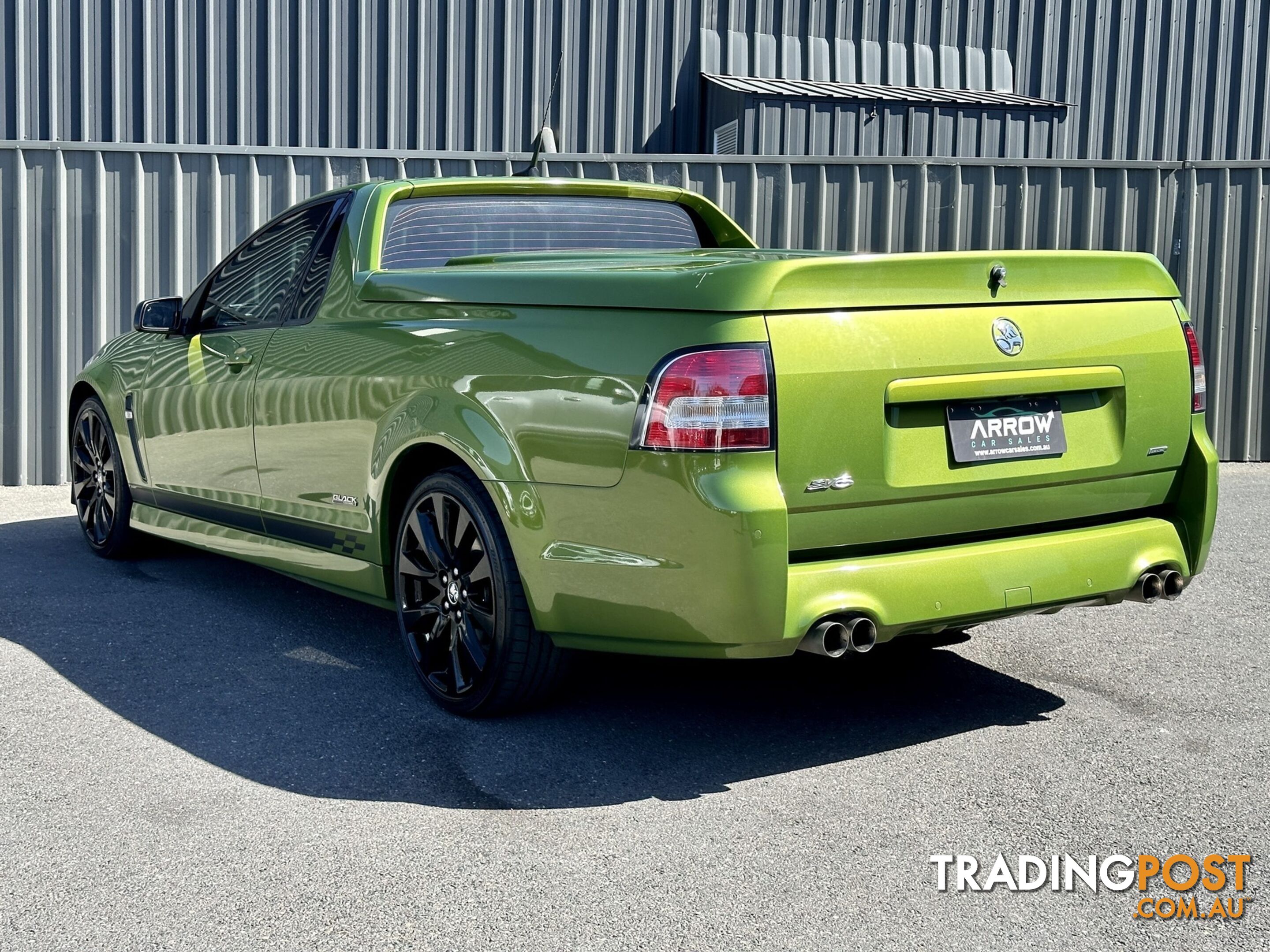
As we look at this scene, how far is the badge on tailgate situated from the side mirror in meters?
3.45

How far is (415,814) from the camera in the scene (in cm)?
349

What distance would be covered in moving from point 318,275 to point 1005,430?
2442mm

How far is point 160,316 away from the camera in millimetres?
5922

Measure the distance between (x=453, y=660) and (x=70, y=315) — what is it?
6.14m

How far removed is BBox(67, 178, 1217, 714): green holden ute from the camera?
349cm

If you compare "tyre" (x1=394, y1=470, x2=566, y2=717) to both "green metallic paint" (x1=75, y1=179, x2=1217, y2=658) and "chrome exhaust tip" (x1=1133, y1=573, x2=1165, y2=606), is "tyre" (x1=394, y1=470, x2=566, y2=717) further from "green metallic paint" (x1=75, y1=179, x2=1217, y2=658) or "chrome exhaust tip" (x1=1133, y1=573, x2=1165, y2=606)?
"chrome exhaust tip" (x1=1133, y1=573, x2=1165, y2=606)

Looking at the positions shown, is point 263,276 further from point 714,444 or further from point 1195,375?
point 1195,375

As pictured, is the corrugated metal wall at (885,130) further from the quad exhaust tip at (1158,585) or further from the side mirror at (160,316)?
the quad exhaust tip at (1158,585)

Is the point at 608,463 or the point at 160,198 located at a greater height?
the point at 160,198

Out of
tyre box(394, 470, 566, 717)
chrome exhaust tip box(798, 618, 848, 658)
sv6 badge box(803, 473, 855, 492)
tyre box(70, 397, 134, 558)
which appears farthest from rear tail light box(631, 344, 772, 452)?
tyre box(70, 397, 134, 558)

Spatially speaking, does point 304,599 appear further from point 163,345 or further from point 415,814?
point 415,814

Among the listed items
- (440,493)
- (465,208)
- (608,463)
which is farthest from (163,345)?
(608,463)

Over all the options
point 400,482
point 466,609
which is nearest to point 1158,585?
point 466,609

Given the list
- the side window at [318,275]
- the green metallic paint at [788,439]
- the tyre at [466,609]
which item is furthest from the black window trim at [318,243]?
the tyre at [466,609]
